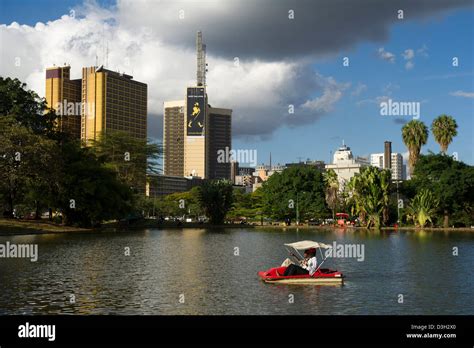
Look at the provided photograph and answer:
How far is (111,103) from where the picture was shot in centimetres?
16950

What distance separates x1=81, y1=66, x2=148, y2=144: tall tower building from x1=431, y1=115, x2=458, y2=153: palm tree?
89428mm

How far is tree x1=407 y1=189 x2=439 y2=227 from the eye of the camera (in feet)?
286

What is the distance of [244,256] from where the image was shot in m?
39.5

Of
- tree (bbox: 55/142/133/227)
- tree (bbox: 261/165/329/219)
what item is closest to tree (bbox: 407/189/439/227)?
tree (bbox: 261/165/329/219)

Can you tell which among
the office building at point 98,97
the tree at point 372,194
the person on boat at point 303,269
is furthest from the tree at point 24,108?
the office building at point 98,97

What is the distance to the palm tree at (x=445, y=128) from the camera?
304 feet

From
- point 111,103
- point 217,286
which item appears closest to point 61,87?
point 111,103

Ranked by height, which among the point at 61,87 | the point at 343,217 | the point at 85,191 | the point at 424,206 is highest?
the point at 61,87

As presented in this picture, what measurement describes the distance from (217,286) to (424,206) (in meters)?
69.2

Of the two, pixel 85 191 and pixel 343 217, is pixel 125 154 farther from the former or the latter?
pixel 343 217
